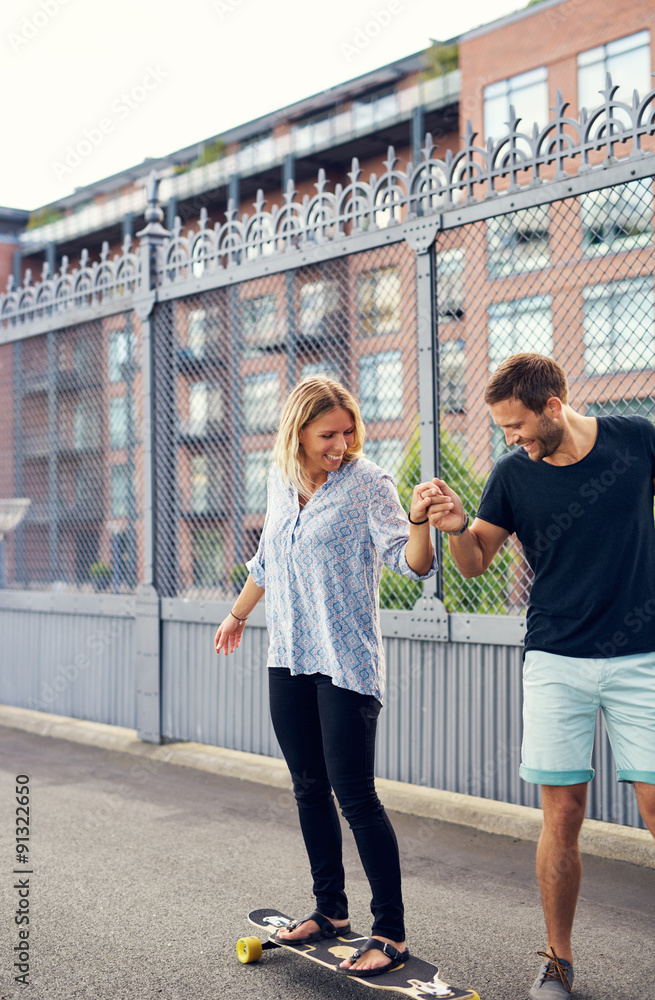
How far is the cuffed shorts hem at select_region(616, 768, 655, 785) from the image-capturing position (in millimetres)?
2908

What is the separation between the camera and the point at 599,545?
9.95 ft

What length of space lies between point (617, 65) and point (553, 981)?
92.6 ft

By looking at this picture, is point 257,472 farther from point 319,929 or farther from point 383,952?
point 383,952

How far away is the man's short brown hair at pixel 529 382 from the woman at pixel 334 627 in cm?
40

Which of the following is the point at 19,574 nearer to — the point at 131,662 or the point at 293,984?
the point at 131,662

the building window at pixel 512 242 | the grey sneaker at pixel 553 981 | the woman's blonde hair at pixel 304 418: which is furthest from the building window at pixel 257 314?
the grey sneaker at pixel 553 981

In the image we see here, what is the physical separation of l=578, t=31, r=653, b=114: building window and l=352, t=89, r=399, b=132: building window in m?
8.34

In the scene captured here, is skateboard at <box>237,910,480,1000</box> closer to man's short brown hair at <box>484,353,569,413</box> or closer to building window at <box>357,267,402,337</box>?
man's short brown hair at <box>484,353,569,413</box>

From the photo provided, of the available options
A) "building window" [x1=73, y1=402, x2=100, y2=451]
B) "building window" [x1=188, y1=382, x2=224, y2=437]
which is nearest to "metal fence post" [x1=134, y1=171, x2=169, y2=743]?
"building window" [x1=188, y1=382, x2=224, y2=437]

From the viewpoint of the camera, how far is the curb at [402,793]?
15.1 feet

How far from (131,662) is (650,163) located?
5.00 m

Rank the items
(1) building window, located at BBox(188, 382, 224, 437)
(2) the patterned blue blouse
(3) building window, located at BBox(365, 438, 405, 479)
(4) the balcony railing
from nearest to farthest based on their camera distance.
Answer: (2) the patterned blue blouse
(1) building window, located at BBox(188, 382, 224, 437)
(3) building window, located at BBox(365, 438, 405, 479)
(4) the balcony railing

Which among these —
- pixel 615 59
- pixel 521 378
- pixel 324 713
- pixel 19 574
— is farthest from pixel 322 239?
pixel 615 59

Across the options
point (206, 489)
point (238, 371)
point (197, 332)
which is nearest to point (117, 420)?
point (197, 332)
